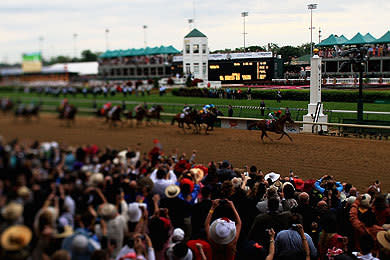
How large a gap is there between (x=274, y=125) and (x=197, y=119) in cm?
162

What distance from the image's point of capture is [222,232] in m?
3.86

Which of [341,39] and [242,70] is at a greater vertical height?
[341,39]

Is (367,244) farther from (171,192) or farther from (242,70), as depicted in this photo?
(242,70)

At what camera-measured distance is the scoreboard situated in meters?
7.35

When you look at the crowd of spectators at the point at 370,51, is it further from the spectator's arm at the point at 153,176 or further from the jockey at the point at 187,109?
the spectator's arm at the point at 153,176

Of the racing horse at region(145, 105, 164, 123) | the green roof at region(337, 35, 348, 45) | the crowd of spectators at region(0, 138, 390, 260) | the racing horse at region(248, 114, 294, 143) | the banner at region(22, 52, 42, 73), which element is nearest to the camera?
the crowd of spectators at region(0, 138, 390, 260)

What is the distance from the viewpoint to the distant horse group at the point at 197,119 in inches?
255

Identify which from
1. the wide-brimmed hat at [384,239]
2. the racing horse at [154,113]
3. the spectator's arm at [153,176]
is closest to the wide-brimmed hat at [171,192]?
the spectator's arm at [153,176]

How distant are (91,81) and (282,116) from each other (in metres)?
4.26

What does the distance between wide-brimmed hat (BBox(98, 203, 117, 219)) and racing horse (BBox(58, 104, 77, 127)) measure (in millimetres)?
772

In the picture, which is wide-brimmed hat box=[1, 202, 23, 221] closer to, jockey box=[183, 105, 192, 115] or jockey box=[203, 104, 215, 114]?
jockey box=[183, 105, 192, 115]

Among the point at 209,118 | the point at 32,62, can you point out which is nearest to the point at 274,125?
the point at 209,118

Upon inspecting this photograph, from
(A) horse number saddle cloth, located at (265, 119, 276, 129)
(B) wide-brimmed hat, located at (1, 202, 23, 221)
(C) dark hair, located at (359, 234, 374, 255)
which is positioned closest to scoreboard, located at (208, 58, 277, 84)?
(A) horse number saddle cloth, located at (265, 119, 276, 129)

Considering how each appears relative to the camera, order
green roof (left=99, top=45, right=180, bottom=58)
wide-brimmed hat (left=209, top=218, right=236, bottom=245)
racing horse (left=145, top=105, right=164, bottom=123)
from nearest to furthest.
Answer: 1. wide-brimmed hat (left=209, top=218, right=236, bottom=245)
2. green roof (left=99, top=45, right=180, bottom=58)
3. racing horse (left=145, top=105, right=164, bottom=123)
